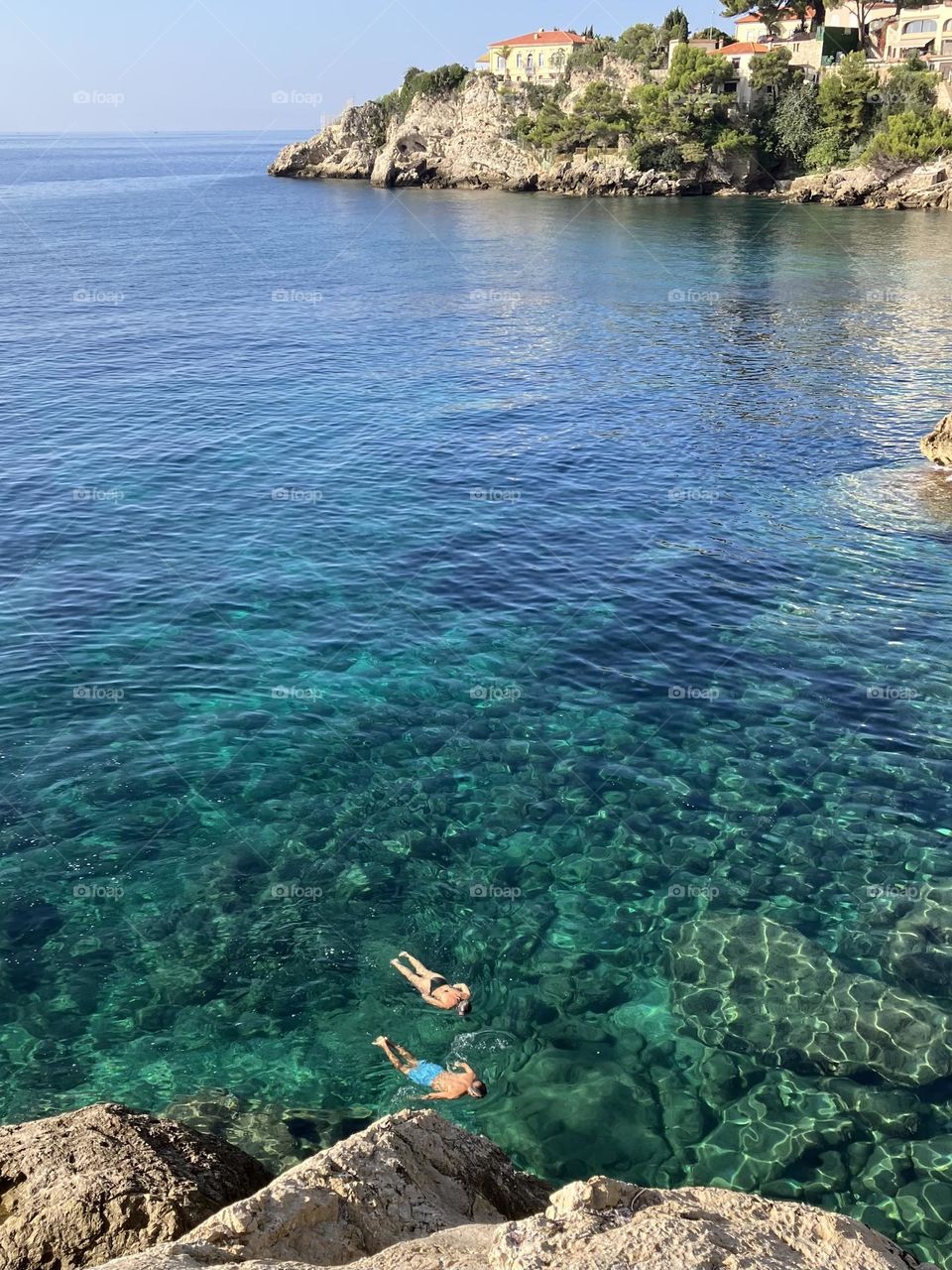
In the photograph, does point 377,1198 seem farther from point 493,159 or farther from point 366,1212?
point 493,159

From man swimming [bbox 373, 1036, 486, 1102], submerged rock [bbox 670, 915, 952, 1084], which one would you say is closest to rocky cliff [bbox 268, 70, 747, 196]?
submerged rock [bbox 670, 915, 952, 1084]

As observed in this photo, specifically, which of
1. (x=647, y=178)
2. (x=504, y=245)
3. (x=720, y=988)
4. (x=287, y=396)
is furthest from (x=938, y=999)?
(x=647, y=178)

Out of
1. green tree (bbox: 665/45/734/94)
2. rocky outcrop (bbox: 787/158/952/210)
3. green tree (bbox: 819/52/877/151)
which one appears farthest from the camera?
green tree (bbox: 665/45/734/94)

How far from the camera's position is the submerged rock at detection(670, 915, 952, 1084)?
1505 centimetres

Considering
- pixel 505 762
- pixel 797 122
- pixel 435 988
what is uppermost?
pixel 797 122

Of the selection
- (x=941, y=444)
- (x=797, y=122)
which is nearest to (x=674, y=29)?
(x=797, y=122)

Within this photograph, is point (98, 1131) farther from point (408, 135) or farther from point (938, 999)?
point (408, 135)

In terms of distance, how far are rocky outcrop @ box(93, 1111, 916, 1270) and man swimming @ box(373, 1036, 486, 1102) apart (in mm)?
4283

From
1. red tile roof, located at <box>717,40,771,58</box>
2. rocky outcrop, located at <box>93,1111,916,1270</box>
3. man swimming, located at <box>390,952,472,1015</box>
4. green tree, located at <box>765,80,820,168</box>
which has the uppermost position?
red tile roof, located at <box>717,40,771,58</box>

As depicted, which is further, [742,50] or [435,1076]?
[742,50]

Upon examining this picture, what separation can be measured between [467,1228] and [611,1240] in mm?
1556

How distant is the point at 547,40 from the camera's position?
575 feet

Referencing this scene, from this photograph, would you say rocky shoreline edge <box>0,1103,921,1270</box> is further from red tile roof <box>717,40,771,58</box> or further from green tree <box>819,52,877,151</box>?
red tile roof <box>717,40,771,58</box>

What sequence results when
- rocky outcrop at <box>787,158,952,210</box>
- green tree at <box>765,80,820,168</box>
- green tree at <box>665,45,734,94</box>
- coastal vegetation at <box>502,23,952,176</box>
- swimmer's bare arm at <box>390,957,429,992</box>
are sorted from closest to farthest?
swimmer's bare arm at <box>390,957,429,992</box>, rocky outcrop at <box>787,158,952,210</box>, coastal vegetation at <box>502,23,952,176</box>, green tree at <box>765,80,820,168</box>, green tree at <box>665,45,734,94</box>
